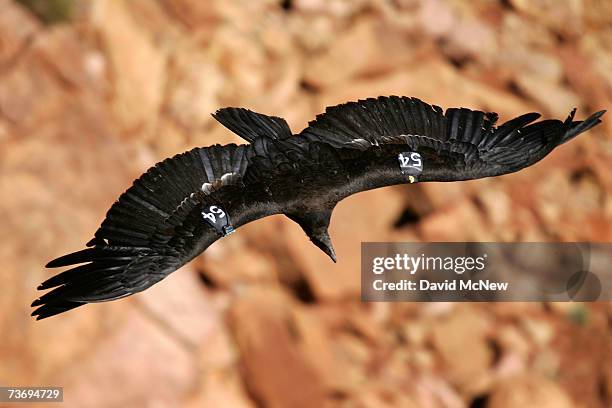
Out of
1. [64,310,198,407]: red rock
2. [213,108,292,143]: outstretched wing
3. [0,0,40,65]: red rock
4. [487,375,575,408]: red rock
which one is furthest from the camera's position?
[487,375,575,408]: red rock

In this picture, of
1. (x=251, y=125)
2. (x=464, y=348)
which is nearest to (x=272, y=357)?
(x=464, y=348)

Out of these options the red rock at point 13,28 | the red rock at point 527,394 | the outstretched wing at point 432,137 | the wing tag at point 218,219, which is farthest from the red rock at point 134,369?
the outstretched wing at point 432,137

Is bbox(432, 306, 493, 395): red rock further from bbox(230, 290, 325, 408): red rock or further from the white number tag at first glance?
the white number tag

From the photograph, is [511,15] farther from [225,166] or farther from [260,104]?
[225,166]

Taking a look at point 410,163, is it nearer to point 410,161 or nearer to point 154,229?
point 410,161

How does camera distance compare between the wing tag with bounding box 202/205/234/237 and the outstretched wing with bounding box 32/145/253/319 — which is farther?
the wing tag with bounding box 202/205/234/237

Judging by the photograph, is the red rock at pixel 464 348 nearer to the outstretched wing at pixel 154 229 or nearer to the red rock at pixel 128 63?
the red rock at pixel 128 63

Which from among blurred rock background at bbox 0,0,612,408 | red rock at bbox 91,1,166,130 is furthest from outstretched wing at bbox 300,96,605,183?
red rock at bbox 91,1,166,130

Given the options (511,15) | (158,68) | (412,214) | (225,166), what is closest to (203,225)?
(225,166)
